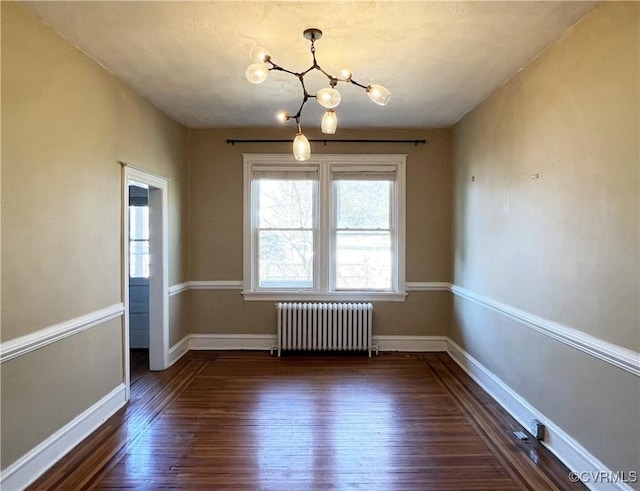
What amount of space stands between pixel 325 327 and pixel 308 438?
1.88 m

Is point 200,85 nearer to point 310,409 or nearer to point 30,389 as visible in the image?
point 30,389

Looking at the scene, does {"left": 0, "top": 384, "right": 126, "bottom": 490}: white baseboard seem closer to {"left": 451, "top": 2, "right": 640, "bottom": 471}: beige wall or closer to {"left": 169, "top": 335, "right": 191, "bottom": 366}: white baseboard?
{"left": 169, "top": 335, "right": 191, "bottom": 366}: white baseboard

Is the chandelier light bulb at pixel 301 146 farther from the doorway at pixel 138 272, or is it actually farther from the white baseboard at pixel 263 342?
the doorway at pixel 138 272

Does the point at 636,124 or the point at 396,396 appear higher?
the point at 636,124

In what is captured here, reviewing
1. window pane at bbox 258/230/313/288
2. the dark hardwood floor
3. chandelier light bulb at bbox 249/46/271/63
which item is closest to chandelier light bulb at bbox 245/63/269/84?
chandelier light bulb at bbox 249/46/271/63

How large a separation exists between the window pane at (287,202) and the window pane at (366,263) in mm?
608

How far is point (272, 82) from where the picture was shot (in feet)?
10.6

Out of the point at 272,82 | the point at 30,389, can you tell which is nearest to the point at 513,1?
the point at 272,82

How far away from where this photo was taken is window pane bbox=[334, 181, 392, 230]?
4.75 m

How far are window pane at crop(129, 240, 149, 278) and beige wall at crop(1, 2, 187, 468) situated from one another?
1862 mm

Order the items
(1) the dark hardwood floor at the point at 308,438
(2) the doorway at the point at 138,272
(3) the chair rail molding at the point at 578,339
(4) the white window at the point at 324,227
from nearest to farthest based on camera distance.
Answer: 1. (3) the chair rail molding at the point at 578,339
2. (1) the dark hardwood floor at the point at 308,438
3. (4) the white window at the point at 324,227
4. (2) the doorway at the point at 138,272

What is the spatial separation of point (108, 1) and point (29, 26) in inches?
20.5

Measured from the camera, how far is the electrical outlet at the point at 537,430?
261cm

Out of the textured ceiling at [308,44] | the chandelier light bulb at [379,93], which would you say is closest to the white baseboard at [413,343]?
the textured ceiling at [308,44]
